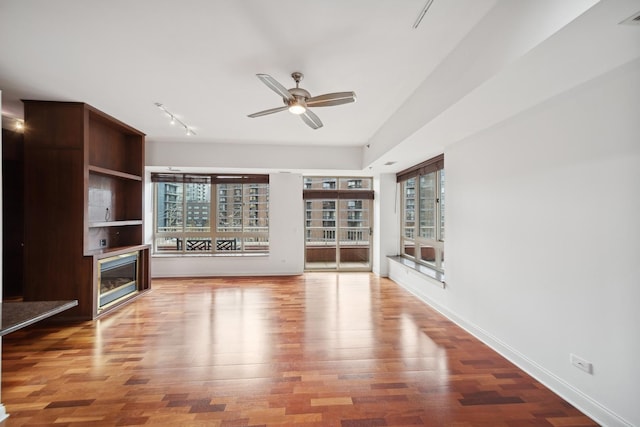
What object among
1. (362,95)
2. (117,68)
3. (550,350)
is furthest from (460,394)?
(117,68)

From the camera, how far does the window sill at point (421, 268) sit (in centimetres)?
397

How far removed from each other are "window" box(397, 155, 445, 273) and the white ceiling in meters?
1.29

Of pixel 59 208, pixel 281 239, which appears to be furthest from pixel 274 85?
pixel 281 239

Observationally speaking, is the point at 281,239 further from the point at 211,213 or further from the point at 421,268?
the point at 421,268

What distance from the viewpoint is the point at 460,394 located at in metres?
2.09

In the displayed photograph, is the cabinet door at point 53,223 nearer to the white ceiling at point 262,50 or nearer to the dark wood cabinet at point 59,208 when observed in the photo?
the dark wood cabinet at point 59,208

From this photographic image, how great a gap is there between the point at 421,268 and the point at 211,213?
4.72m

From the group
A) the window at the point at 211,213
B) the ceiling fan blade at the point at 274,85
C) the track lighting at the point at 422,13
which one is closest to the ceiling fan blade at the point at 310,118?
the ceiling fan blade at the point at 274,85

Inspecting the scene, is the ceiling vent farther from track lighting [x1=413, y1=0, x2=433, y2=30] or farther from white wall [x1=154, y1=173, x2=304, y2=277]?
white wall [x1=154, y1=173, x2=304, y2=277]

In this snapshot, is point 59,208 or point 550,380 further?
point 59,208

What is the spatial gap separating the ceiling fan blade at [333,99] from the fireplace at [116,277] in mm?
3603

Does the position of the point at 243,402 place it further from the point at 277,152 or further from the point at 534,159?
the point at 277,152

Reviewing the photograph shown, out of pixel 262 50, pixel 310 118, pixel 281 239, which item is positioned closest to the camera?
pixel 262 50

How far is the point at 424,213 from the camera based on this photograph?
4895 mm
